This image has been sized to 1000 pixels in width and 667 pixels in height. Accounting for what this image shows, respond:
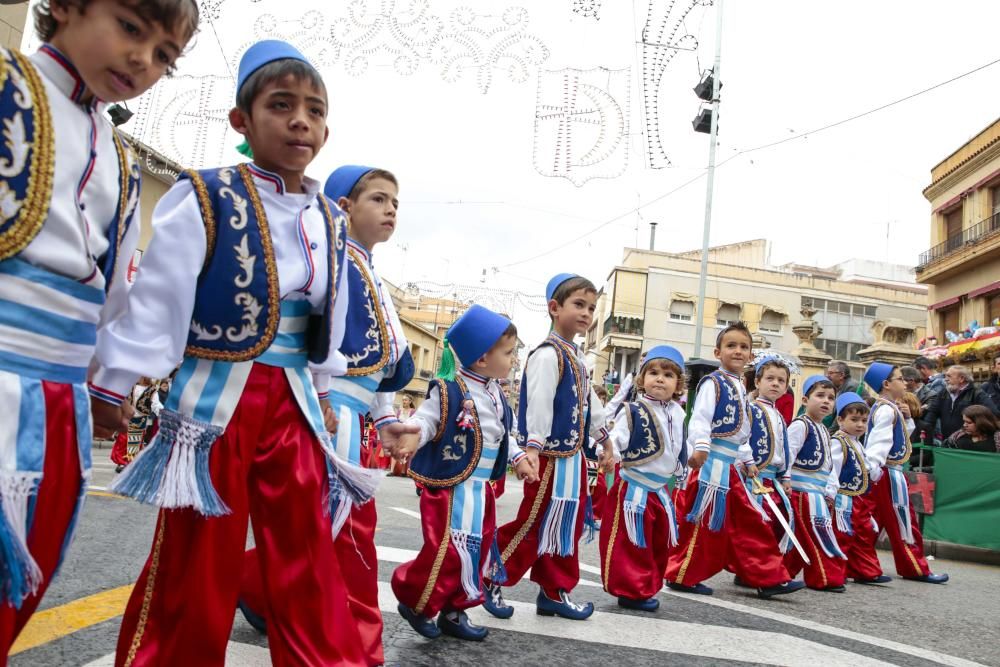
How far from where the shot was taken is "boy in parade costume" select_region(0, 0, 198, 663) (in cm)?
157

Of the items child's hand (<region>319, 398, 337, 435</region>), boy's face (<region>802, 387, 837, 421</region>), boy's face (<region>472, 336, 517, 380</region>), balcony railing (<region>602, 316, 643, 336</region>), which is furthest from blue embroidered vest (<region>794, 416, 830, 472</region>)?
balcony railing (<region>602, 316, 643, 336</region>)

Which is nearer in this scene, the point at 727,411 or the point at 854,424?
the point at 727,411

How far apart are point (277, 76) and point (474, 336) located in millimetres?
2095

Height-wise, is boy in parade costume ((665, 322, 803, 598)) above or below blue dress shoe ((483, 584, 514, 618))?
above

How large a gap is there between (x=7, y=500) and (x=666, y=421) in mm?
4050

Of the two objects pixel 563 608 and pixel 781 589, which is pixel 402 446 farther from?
pixel 781 589

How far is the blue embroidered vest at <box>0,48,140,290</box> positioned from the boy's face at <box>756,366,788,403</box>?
5455mm

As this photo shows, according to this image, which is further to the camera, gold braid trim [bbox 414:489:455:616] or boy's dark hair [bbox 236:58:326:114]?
gold braid trim [bbox 414:489:455:616]

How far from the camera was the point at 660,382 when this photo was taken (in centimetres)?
516

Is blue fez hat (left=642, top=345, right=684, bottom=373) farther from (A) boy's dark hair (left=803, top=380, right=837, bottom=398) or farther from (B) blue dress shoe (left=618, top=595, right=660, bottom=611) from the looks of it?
(A) boy's dark hair (left=803, top=380, right=837, bottom=398)

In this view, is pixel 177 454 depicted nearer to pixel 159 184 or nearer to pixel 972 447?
pixel 972 447

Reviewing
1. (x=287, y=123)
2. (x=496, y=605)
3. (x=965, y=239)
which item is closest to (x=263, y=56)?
(x=287, y=123)

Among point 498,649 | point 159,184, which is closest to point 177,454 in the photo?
point 498,649

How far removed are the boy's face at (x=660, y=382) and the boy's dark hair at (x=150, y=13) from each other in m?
3.84
